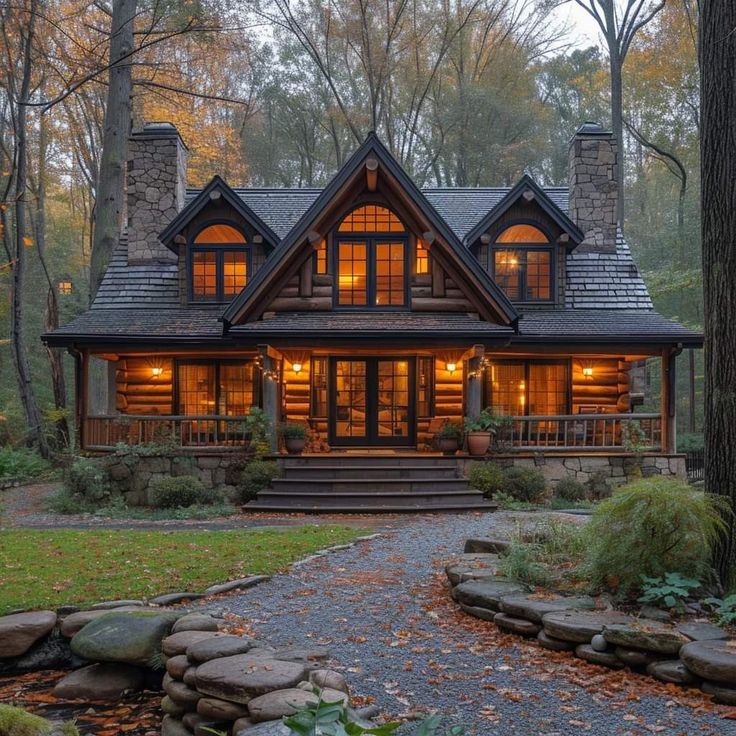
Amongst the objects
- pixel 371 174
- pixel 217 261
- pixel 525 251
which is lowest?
pixel 217 261

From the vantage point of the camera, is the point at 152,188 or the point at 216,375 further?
the point at 152,188

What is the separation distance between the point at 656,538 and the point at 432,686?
7.81ft

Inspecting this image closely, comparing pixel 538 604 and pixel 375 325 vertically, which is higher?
pixel 375 325

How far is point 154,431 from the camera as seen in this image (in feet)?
54.5

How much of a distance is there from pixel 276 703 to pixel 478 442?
1138 centimetres

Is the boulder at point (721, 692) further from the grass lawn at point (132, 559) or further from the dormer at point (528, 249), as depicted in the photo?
the dormer at point (528, 249)

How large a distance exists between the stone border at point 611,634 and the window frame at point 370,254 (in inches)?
407

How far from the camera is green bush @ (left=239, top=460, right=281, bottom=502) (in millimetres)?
15211

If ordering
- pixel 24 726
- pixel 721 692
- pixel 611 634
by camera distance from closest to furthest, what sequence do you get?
1. pixel 24 726
2. pixel 721 692
3. pixel 611 634

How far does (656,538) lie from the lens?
666cm

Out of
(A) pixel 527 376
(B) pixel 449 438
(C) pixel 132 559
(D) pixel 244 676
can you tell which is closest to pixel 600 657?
(D) pixel 244 676

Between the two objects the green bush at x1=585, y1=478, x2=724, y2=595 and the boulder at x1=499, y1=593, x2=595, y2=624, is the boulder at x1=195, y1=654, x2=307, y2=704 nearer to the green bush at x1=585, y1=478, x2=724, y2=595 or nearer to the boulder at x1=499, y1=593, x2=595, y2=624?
the boulder at x1=499, y1=593, x2=595, y2=624

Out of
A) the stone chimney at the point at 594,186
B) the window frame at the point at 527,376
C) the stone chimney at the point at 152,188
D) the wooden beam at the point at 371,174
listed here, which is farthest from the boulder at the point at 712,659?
the stone chimney at the point at 152,188

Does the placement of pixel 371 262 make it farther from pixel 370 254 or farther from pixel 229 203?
pixel 229 203
